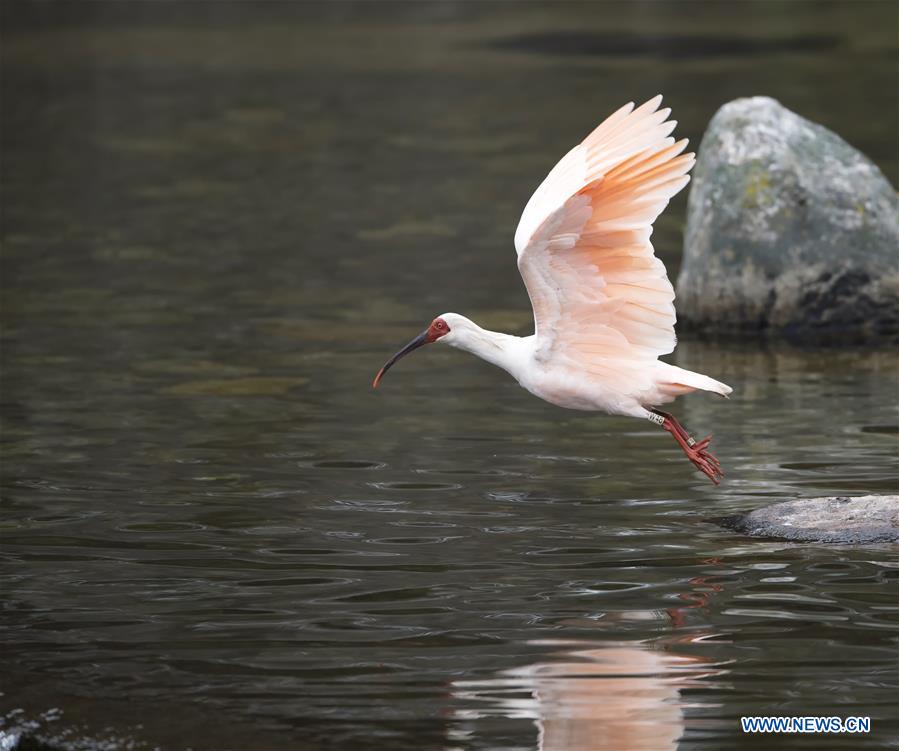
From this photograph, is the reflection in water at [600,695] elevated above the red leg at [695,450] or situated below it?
below

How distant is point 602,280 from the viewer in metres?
9.81

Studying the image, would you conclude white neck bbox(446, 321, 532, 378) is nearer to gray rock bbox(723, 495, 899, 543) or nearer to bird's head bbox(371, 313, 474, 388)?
bird's head bbox(371, 313, 474, 388)

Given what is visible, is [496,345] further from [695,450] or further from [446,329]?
[695,450]

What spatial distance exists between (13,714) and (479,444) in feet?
16.5

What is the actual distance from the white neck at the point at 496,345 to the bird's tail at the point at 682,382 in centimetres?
72

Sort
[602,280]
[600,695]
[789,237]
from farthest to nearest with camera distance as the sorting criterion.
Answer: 1. [789,237]
2. [602,280]
3. [600,695]

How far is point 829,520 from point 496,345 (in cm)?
193

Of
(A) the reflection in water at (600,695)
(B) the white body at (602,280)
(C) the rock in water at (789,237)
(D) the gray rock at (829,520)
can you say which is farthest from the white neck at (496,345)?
(C) the rock in water at (789,237)

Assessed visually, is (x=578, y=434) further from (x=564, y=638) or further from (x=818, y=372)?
(x=564, y=638)

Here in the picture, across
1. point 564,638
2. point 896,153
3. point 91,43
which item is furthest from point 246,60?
point 564,638

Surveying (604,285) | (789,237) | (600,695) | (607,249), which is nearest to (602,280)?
(604,285)

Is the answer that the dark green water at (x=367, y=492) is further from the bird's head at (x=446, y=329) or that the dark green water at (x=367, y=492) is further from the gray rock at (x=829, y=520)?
the bird's head at (x=446, y=329)

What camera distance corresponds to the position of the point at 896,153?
23.4 meters

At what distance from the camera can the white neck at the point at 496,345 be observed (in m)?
10.1
